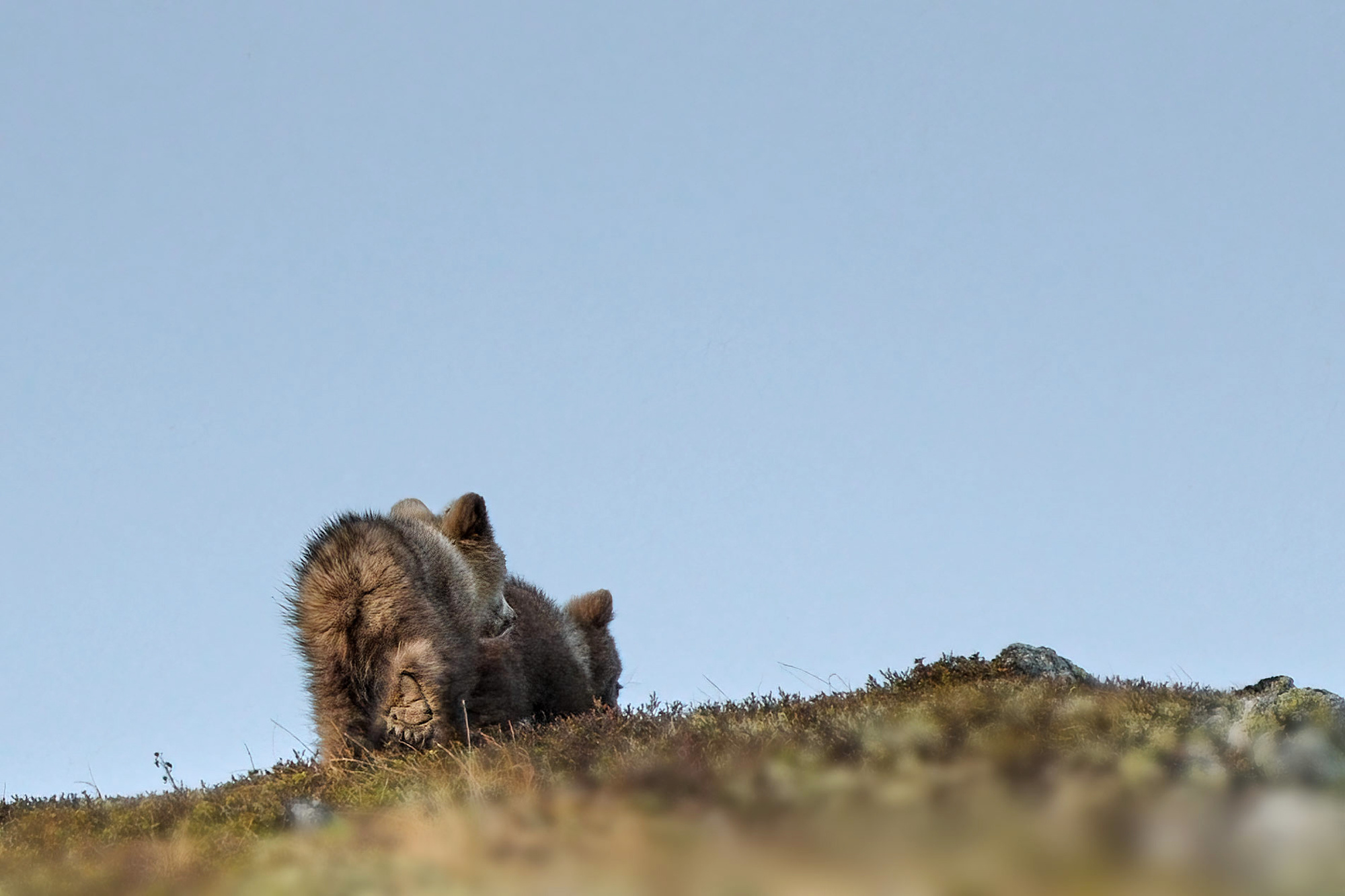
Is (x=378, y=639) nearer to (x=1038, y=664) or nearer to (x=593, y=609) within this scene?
(x=593, y=609)

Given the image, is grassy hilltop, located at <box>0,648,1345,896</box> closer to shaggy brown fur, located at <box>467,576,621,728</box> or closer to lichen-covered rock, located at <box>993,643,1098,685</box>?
lichen-covered rock, located at <box>993,643,1098,685</box>

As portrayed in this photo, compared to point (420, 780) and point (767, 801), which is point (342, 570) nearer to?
point (420, 780)

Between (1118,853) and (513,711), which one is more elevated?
(513,711)

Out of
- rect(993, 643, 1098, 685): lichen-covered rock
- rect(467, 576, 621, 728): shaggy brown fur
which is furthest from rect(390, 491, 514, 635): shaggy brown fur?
rect(993, 643, 1098, 685): lichen-covered rock

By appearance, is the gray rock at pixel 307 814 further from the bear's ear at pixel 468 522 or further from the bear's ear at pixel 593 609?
the bear's ear at pixel 593 609

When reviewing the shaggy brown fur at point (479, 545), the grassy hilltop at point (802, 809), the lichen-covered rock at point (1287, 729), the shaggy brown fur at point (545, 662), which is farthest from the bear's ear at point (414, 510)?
the lichen-covered rock at point (1287, 729)

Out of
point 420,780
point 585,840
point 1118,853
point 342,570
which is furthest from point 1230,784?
point 342,570
